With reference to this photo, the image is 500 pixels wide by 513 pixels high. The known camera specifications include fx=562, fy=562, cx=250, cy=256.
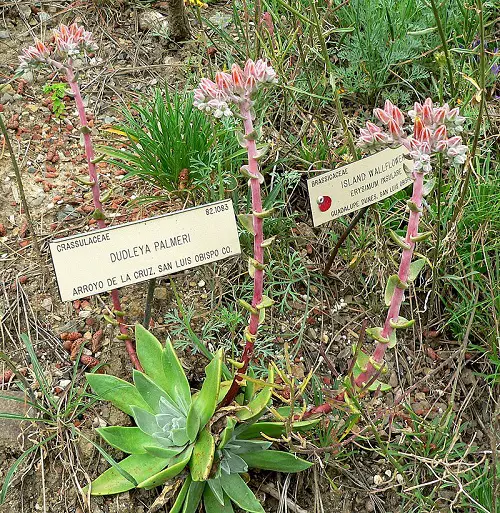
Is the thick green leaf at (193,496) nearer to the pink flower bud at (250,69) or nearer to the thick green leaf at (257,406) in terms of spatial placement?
the thick green leaf at (257,406)

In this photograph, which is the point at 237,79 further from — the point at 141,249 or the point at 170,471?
the point at 170,471

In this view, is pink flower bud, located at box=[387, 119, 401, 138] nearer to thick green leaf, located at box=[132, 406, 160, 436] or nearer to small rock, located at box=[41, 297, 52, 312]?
thick green leaf, located at box=[132, 406, 160, 436]

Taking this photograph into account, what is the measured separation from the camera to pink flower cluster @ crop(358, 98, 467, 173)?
→ 1273 mm

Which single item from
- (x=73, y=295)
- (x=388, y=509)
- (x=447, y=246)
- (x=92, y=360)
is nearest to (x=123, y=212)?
(x=92, y=360)

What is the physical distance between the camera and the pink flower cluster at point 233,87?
4.29 ft

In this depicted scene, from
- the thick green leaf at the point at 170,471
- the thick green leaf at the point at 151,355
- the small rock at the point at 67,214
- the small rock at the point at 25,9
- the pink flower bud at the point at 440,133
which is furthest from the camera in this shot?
the small rock at the point at 25,9

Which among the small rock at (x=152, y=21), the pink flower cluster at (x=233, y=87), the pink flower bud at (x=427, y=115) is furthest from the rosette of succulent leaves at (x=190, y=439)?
the small rock at (x=152, y=21)

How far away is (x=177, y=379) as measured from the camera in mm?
1636

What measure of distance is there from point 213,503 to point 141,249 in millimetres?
739

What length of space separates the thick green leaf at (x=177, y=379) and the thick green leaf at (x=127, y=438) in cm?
14

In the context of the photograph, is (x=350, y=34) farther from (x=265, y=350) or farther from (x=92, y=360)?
(x=92, y=360)

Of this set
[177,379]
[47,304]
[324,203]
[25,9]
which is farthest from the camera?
[25,9]

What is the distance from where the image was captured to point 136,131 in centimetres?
220

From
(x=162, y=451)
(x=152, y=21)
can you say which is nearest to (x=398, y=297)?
(x=162, y=451)
